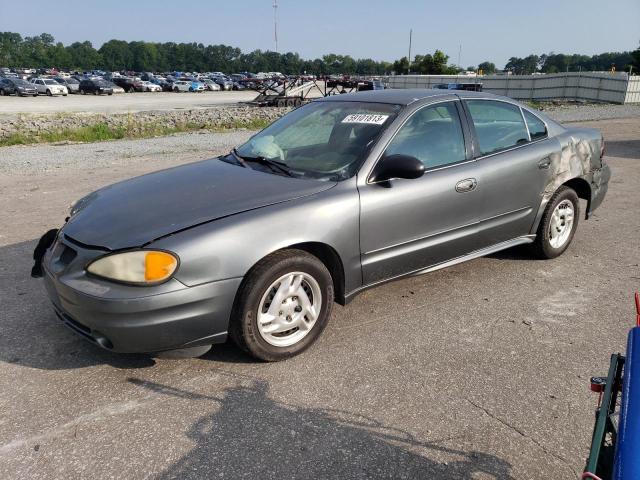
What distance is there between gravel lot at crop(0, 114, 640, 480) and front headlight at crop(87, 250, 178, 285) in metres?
0.64

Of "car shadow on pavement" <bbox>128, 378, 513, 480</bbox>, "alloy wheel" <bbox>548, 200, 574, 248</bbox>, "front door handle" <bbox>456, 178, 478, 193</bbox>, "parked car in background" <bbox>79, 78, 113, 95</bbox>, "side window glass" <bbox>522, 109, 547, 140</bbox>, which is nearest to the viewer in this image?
"car shadow on pavement" <bbox>128, 378, 513, 480</bbox>

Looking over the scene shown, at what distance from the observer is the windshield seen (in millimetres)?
3674

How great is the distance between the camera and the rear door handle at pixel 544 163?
15.0 ft

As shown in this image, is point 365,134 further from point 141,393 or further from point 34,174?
point 34,174

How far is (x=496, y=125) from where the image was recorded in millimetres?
4473

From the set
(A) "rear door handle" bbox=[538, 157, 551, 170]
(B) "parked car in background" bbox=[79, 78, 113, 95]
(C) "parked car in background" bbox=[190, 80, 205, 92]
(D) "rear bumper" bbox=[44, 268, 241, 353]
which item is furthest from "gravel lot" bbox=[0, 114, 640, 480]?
(C) "parked car in background" bbox=[190, 80, 205, 92]

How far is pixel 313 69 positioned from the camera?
143 m

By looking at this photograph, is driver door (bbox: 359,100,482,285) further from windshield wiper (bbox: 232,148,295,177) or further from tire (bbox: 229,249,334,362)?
windshield wiper (bbox: 232,148,295,177)

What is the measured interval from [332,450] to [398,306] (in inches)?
68.2

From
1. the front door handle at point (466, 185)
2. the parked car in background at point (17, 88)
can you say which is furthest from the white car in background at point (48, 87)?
the front door handle at point (466, 185)

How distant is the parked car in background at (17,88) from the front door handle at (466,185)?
4505 centimetres

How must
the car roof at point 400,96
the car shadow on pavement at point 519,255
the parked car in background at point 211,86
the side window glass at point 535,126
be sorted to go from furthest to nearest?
the parked car in background at point 211,86 < the car shadow on pavement at point 519,255 < the side window glass at point 535,126 < the car roof at point 400,96

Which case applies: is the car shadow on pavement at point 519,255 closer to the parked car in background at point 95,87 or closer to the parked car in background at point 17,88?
the parked car in background at point 17,88

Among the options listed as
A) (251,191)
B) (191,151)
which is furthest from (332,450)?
(191,151)
